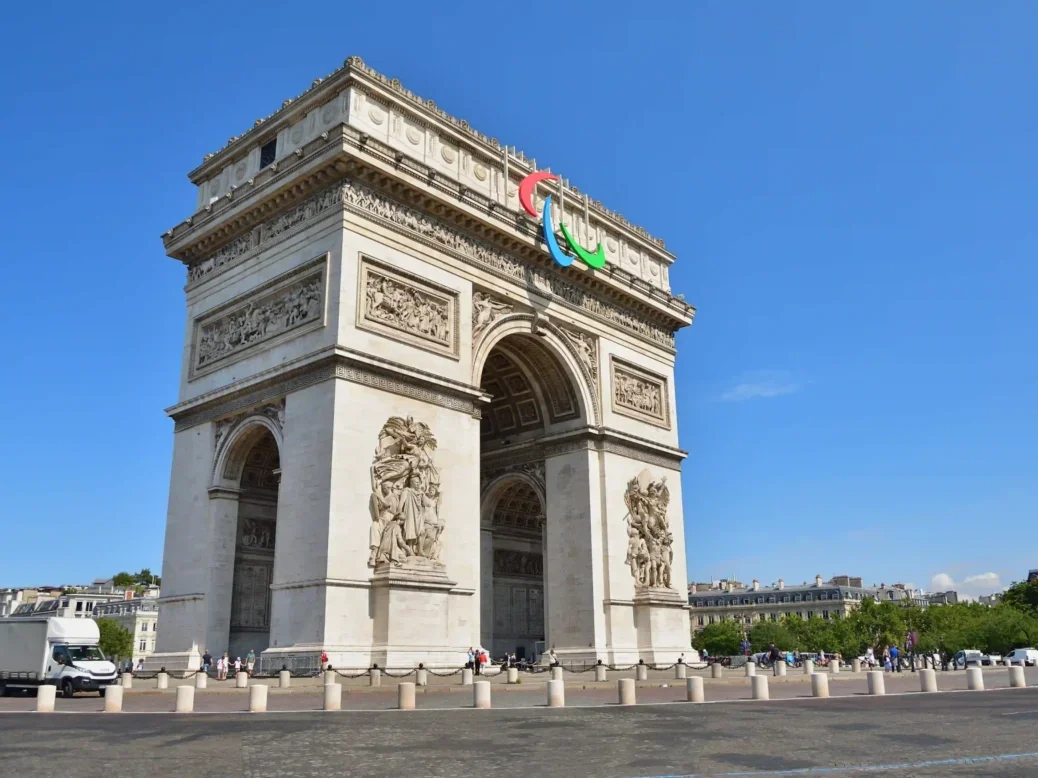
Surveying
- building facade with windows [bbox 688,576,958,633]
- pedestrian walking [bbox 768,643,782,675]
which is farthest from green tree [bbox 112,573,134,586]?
pedestrian walking [bbox 768,643,782,675]

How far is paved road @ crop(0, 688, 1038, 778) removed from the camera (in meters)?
8.94

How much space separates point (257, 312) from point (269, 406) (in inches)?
130

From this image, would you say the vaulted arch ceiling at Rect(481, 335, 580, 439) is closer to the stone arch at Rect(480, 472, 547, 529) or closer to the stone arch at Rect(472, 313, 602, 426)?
the stone arch at Rect(472, 313, 602, 426)

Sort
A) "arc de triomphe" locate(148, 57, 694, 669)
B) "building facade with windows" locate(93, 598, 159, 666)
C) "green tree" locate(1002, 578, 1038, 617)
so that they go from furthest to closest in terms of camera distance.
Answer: "building facade with windows" locate(93, 598, 159, 666) → "green tree" locate(1002, 578, 1038, 617) → "arc de triomphe" locate(148, 57, 694, 669)

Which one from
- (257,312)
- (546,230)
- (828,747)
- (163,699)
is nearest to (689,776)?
(828,747)

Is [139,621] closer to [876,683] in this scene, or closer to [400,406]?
[400,406]

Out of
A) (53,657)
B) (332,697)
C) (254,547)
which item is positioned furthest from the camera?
(254,547)

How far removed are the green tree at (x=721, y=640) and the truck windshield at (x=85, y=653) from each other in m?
90.5

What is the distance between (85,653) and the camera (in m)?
25.3

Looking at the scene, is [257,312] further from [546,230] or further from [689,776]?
[689,776]

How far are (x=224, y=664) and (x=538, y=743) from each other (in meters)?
16.9

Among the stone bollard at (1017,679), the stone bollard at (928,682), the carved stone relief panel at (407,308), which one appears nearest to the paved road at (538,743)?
the stone bollard at (928,682)

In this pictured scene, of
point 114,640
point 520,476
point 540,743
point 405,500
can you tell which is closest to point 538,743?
point 540,743

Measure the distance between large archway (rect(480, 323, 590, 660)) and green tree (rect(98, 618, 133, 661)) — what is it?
197ft
